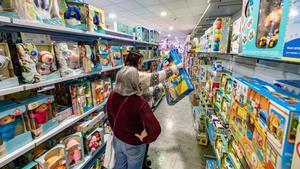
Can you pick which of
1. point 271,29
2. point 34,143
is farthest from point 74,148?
point 271,29

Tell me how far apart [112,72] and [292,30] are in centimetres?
211

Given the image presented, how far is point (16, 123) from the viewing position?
3.21ft

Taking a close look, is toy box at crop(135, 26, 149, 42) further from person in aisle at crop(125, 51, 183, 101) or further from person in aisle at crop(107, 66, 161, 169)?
person in aisle at crop(107, 66, 161, 169)

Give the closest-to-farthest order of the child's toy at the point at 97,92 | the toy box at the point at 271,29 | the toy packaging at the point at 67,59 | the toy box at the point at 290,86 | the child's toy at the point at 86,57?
the toy box at the point at 271,29, the toy box at the point at 290,86, the toy packaging at the point at 67,59, the child's toy at the point at 86,57, the child's toy at the point at 97,92

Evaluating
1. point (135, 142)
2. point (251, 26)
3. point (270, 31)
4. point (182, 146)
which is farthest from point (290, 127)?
point (182, 146)

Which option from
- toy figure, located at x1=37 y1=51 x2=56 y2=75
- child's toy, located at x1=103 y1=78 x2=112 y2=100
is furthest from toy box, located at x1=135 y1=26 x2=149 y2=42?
toy figure, located at x1=37 y1=51 x2=56 y2=75

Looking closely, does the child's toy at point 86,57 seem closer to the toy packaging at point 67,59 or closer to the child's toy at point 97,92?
the toy packaging at point 67,59

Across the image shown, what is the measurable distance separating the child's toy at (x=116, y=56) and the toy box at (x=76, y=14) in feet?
1.98

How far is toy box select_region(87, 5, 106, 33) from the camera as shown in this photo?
1.49 meters

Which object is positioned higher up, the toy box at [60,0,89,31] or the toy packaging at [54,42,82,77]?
the toy box at [60,0,89,31]

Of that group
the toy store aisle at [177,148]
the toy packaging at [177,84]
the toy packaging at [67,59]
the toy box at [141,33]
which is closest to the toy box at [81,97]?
the toy packaging at [67,59]

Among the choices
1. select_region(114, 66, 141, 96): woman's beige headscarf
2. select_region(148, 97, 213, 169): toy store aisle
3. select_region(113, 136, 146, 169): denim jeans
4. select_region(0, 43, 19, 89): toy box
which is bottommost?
select_region(148, 97, 213, 169): toy store aisle

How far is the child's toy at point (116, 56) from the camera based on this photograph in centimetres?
203

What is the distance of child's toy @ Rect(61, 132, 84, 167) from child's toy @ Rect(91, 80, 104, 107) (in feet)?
1.36
